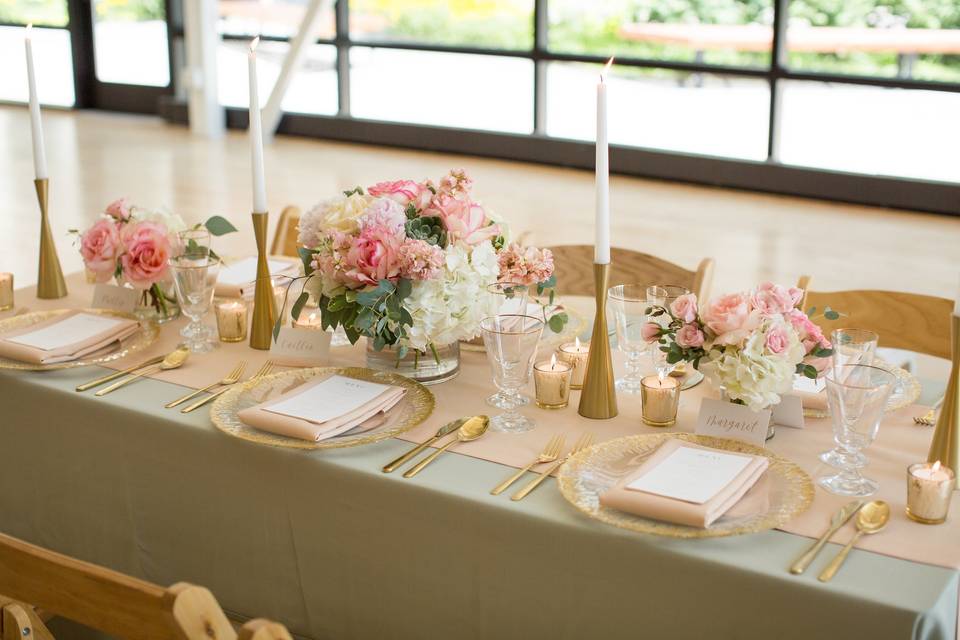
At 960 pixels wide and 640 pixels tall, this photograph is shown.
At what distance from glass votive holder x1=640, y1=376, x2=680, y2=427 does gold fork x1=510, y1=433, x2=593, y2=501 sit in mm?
104

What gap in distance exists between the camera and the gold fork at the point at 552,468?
1.51 m

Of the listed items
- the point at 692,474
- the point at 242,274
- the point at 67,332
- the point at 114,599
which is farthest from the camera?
the point at 242,274

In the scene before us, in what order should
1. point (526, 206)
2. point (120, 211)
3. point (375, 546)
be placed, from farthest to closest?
point (526, 206) → point (120, 211) → point (375, 546)

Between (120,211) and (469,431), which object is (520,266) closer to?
Result: (469,431)

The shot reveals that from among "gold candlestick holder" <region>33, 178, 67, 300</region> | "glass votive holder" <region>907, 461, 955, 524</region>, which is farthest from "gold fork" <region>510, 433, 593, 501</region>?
"gold candlestick holder" <region>33, 178, 67, 300</region>

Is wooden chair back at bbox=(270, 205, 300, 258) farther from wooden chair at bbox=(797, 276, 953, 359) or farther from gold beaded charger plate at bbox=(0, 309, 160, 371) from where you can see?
wooden chair at bbox=(797, 276, 953, 359)

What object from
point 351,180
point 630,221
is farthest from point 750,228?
point 351,180

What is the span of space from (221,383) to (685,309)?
76 cm

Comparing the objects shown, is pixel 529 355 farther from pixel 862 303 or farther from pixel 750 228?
pixel 750 228

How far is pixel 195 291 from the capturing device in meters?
2.04

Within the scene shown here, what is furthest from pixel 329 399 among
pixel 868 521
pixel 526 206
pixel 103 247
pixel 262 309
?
pixel 526 206

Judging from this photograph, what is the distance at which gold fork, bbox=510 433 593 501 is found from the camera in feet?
4.94

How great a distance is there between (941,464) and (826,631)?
1.22 feet

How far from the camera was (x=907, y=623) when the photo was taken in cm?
123
